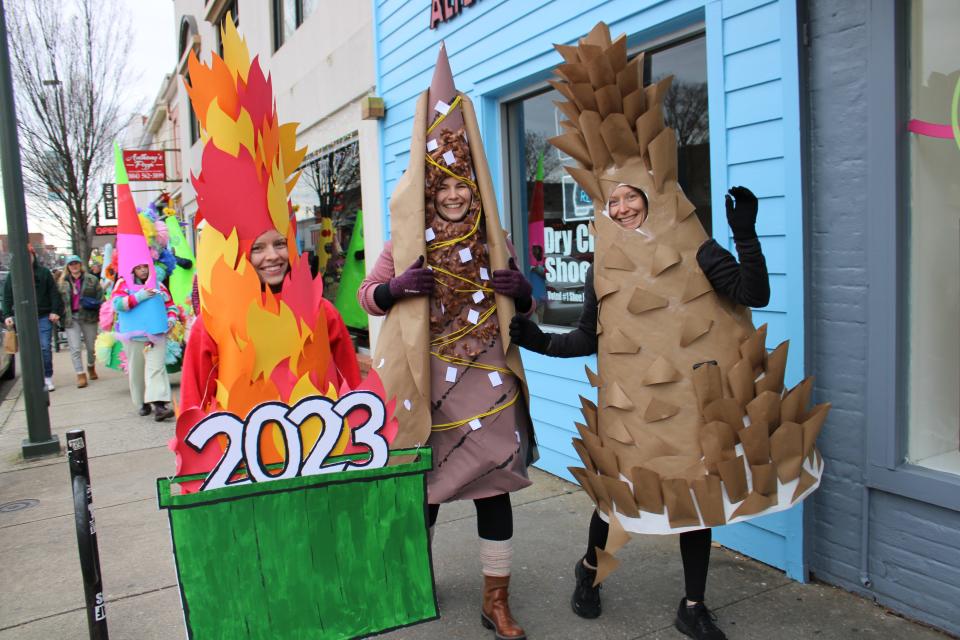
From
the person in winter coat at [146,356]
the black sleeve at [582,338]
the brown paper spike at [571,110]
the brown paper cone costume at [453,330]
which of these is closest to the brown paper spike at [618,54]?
the brown paper spike at [571,110]

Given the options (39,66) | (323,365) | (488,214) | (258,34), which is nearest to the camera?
(323,365)

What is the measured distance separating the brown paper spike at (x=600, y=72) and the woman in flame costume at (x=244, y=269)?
3.75 ft

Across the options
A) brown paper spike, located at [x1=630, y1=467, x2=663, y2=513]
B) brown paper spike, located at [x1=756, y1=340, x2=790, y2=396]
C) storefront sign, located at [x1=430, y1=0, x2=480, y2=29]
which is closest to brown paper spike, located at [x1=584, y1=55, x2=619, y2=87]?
brown paper spike, located at [x1=756, y1=340, x2=790, y2=396]

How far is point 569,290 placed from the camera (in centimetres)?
500

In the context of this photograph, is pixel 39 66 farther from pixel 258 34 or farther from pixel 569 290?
pixel 569 290

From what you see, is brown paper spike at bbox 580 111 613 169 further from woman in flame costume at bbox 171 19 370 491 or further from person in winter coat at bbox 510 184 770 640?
woman in flame costume at bbox 171 19 370 491

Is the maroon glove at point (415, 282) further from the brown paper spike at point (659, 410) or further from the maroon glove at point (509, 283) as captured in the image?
the brown paper spike at point (659, 410)

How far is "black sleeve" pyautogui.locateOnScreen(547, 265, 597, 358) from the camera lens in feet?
9.30

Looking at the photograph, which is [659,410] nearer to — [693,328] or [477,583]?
[693,328]

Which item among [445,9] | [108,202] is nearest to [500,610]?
[445,9]

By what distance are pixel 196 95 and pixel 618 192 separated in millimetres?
1504

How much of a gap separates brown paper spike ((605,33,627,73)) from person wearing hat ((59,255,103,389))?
8856mm

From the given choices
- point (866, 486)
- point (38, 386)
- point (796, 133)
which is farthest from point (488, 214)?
point (38, 386)

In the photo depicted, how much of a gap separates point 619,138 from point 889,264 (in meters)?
1.14
